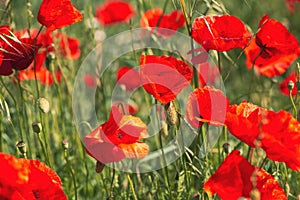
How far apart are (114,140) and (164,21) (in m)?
0.80

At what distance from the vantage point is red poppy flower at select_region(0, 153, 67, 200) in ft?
3.57

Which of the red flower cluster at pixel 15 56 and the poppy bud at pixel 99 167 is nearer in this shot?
the poppy bud at pixel 99 167

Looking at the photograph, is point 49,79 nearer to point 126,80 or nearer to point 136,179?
point 126,80

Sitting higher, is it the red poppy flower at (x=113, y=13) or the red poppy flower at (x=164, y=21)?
the red poppy flower at (x=164, y=21)

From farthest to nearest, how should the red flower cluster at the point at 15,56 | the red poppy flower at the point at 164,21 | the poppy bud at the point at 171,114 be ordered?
the red poppy flower at the point at 164,21
the red flower cluster at the point at 15,56
the poppy bud at the point at 171,114

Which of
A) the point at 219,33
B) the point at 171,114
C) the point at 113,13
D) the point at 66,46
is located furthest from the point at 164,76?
the point at 113,13

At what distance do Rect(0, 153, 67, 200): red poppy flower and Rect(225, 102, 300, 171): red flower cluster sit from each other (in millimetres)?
350

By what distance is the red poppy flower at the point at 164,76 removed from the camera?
1.33 meters

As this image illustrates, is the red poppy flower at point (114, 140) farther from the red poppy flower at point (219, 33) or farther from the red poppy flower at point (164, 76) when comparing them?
the red poppy flower at point (219, 33)

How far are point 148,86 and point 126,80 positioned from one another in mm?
782

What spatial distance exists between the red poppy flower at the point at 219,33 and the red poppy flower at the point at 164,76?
0.34ft

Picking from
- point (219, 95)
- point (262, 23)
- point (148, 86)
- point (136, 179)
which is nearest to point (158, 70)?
point (148, 86)

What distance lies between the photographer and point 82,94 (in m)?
2.60

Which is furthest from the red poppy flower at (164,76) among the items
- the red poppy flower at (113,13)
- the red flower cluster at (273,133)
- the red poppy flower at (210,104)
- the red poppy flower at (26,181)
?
the red poppy flower at (113,13)
